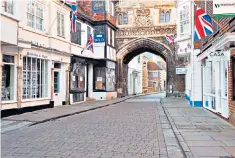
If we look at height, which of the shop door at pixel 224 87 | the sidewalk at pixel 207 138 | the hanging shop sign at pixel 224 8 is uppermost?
the hanging shop sign at pixel 224 8

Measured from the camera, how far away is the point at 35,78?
16844 mm

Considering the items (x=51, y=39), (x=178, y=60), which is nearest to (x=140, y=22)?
(x=178, y=60)

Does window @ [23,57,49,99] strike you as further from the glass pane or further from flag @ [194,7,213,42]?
flag @ [194,7,213,42]

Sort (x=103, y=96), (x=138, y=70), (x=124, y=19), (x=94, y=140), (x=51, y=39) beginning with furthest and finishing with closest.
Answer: (x=138, y=70) → (x=124, y=19) → (x=103, y=96) → (x=51, y=39) → (x=94, y=140)

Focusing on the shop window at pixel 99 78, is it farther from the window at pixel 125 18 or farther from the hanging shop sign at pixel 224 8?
the hanging shop sign at pixel 224 8

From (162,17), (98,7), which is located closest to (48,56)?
(98,7)

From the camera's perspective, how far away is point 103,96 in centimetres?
2916

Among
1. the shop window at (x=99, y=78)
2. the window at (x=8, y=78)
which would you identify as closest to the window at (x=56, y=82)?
the window at (x=8, y=78)

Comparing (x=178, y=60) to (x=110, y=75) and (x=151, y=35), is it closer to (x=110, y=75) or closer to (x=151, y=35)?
(x=151, y=35)

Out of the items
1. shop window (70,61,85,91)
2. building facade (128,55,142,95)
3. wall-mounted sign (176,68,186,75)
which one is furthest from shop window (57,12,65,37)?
building facade (128,55,142,95)

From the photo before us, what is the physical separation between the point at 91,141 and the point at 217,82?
7.75 metres

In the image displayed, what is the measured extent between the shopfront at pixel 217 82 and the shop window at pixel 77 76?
372 inches

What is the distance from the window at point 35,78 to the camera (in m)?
15.8

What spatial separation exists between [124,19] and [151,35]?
391 centimetres
